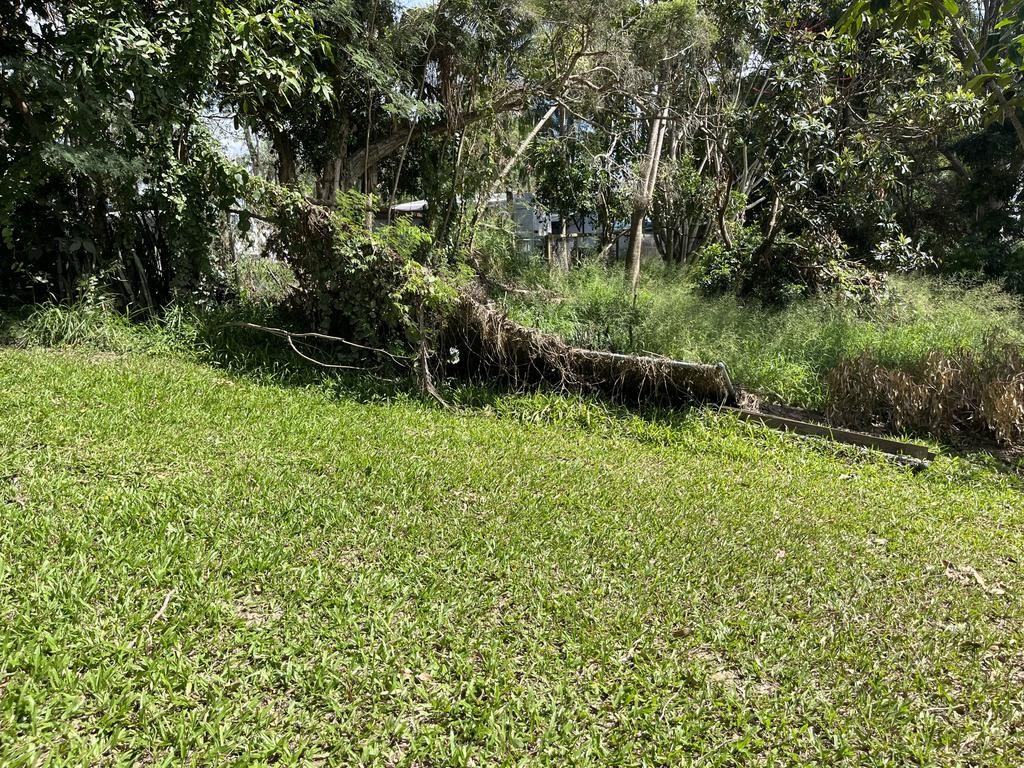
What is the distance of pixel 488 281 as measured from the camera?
10023 mm

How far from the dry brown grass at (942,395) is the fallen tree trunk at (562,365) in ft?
4.37

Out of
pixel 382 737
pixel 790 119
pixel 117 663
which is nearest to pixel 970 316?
pixel 790 119

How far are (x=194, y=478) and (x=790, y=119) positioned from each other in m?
9.21

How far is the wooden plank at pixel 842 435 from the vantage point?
572cm

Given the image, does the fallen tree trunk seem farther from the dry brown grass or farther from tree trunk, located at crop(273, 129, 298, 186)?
tree trunk, located at crop(273, 129, 298, 186)

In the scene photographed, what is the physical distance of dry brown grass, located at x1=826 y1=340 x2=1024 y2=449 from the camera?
238 inches

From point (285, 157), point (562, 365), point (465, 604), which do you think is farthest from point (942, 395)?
point (285, 157)

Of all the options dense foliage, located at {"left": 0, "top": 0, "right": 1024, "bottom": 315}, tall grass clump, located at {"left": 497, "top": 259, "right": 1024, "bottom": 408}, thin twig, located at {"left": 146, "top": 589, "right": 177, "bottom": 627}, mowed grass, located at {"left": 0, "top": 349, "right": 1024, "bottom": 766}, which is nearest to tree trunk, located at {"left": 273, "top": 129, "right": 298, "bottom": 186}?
dense foliage, located at {"left": 0, "top": 0, "right": 1024, "bottom": 315}

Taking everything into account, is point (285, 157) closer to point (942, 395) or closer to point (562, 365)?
point (562, 365)

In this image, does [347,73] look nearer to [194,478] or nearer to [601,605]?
[194,478]

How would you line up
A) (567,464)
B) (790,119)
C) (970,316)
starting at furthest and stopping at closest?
(790,119)
(970,316)
(567,464)

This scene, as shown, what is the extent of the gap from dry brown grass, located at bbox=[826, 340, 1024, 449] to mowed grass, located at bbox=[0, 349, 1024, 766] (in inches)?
52.1

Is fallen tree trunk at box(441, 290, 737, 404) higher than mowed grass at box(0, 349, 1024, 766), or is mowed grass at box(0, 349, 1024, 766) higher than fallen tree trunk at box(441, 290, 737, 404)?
fallen tree trunk at box(441, 290, 737, 404)

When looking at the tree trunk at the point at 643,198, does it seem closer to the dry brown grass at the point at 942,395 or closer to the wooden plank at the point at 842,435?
the dry brown grass at the point at 942,395
